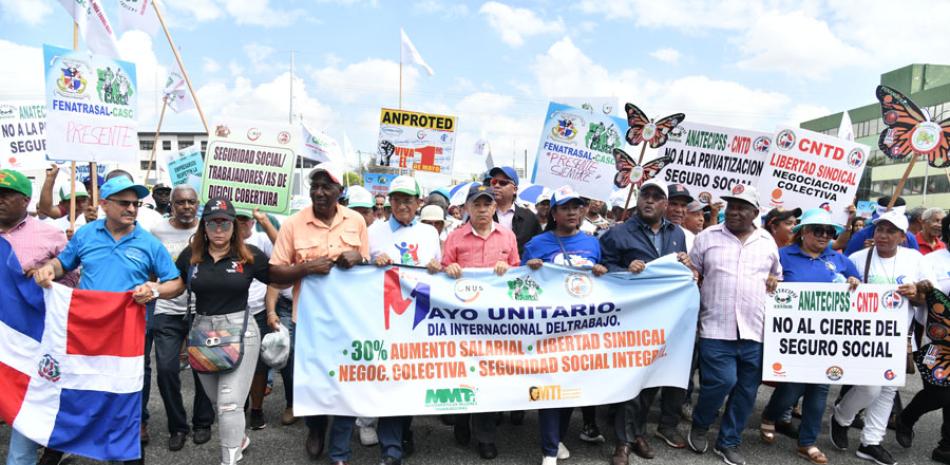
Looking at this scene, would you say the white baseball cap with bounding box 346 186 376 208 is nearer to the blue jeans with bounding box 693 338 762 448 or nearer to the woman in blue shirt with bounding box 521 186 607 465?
the woman in blue shirt with bounding box 521 186 607 465

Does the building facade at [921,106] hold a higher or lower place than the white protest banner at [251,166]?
higher

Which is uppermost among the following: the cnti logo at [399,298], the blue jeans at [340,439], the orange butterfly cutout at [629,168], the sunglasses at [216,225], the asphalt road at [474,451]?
the orange butterfly cutout at [629,168]

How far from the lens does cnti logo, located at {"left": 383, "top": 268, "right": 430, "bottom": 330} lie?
4391mm

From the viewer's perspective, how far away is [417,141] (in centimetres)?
1037

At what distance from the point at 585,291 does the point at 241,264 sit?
8.68 feet

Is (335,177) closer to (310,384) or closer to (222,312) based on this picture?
(222,312)

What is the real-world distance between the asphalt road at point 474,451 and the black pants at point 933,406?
245 mm

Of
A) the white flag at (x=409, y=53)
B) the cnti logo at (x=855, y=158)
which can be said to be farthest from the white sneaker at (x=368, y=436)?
the white flag at (x=409, y=53)

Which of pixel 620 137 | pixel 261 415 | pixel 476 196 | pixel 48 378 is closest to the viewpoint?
pixel 48 378

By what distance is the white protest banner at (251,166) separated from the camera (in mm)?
5258

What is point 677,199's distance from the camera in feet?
17.7

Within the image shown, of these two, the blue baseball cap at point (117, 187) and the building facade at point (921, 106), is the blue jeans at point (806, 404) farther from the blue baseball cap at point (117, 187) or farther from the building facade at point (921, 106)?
the building facade at point (921, 106)

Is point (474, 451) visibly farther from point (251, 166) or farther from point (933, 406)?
point (933, 406)

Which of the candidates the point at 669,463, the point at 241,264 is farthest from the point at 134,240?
the point at 669,463
